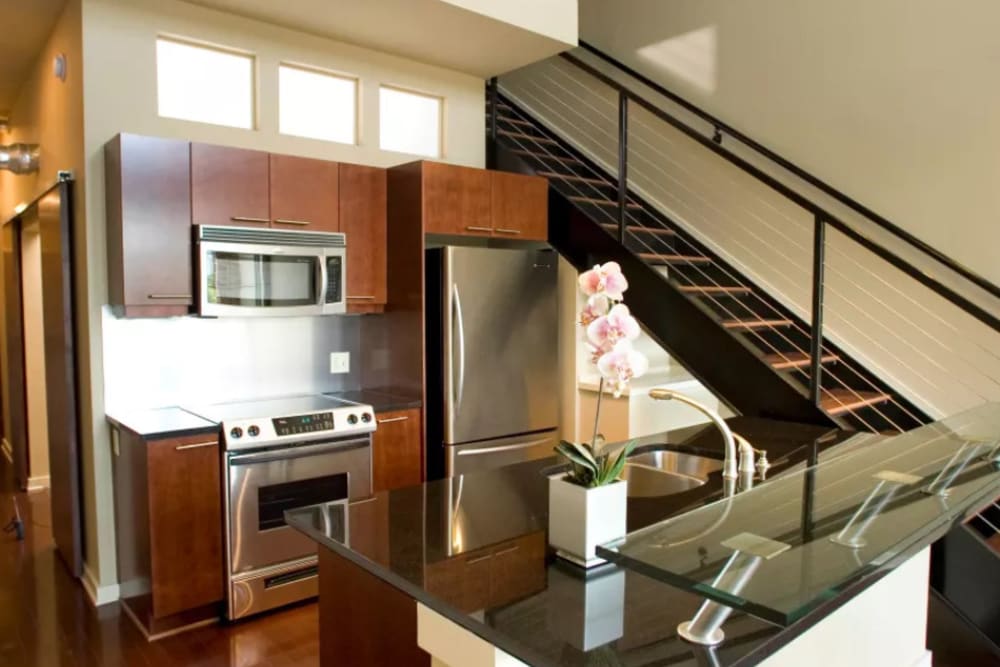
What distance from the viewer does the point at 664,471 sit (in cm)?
251

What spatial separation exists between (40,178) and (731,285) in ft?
14.2

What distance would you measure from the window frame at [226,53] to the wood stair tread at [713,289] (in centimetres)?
245

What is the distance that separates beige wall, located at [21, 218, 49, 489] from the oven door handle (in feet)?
8.90

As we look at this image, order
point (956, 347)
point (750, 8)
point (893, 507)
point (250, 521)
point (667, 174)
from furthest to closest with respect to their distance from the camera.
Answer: point (667, 174) → point (750, 8) → point (956, 347) → point (250, 521) → point (893, 507)

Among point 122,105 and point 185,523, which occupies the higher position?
point 122,105

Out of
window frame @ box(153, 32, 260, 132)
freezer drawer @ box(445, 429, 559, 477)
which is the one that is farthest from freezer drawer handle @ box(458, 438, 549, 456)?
window frame @ box(153, 32, 260, 132)

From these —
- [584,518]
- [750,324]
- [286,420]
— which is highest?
[750,324]

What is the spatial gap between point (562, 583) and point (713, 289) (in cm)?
289

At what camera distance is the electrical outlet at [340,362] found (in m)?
4.10

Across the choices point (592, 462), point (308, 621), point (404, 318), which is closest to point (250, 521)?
point (308, 621)

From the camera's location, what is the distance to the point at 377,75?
4.18 metres

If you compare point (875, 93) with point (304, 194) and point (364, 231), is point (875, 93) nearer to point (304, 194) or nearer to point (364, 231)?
point (364, 231)

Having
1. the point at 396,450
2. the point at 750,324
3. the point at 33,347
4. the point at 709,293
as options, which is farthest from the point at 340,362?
the point at 33,347

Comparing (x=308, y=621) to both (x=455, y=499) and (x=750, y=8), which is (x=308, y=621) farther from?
(x=750, y=8)
